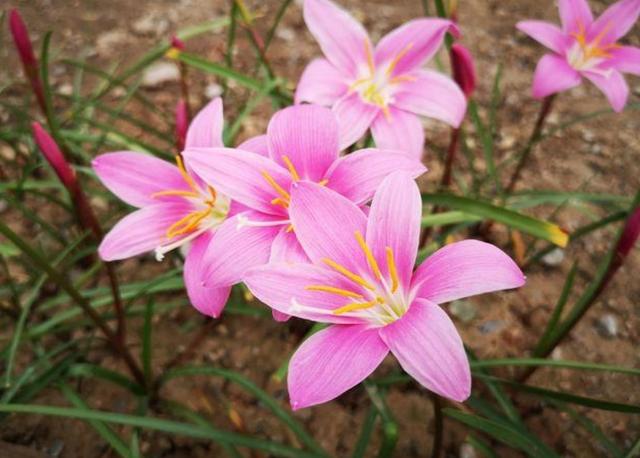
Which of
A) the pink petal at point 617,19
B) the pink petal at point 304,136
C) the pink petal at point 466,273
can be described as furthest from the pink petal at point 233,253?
the pink petal at point 617,19

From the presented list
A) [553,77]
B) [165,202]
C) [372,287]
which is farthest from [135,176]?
[553,77]

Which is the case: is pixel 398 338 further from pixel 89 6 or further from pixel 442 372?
pixel 89 6

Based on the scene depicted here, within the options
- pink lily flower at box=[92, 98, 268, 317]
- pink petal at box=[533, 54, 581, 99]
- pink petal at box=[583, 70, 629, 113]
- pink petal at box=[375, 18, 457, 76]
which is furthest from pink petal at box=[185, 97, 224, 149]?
pink petal at box=[583, 70, 629, 113]

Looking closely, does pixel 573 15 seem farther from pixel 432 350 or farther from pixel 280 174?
pixel 432 350

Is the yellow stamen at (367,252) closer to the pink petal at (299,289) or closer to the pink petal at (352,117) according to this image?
the pink petal at (299,289)

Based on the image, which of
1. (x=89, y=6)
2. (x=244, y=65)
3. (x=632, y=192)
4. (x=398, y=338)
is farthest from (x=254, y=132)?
(x=398, y=338)
